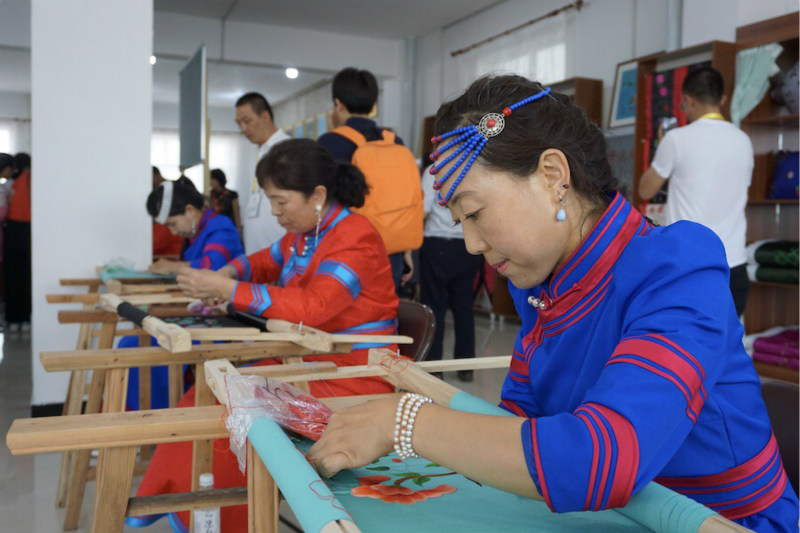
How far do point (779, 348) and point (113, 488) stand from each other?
389 cm

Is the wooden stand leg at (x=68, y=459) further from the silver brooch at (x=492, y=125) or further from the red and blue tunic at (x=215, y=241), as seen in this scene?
the silver brooch at (x=492, y=125)

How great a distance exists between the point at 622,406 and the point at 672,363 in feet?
0.24

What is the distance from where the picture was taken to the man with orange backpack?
307 cm

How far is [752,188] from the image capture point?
4398 millimetres

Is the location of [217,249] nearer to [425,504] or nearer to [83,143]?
[83,143]

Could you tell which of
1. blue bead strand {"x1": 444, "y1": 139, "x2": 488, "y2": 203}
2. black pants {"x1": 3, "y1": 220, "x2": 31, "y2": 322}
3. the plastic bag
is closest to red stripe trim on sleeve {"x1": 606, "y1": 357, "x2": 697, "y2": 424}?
blue bead strand {"x1": 444, "y1": 139, "x2": 488, "y2": 203}

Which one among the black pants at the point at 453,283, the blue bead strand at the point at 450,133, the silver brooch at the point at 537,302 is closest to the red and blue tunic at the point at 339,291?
the silver brooch at the point at 537,302

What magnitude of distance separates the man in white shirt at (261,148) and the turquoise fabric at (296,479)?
8.49ft

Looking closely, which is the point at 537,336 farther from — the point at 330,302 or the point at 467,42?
the point at 467,42

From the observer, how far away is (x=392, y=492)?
2.82ft

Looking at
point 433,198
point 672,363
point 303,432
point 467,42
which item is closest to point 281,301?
point 303,432

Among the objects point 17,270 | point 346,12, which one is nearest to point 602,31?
point 346,12

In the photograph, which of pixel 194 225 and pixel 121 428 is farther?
pixel 194 225

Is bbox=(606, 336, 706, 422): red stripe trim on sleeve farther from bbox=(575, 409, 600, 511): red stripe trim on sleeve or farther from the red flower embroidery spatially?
the red flower embroidery
